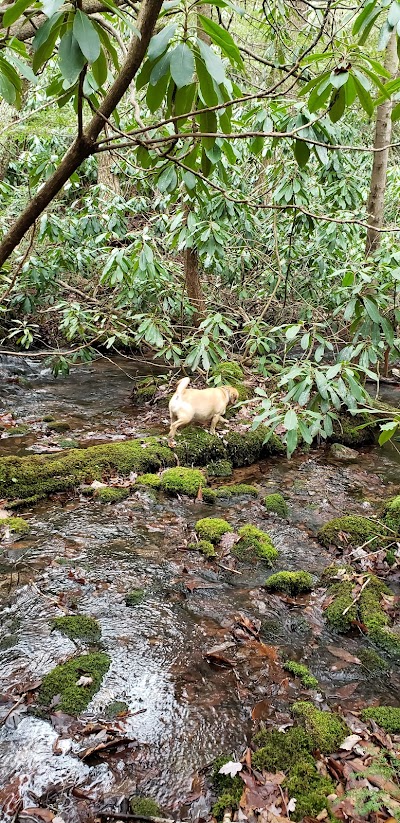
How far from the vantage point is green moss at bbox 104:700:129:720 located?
8.71 ft

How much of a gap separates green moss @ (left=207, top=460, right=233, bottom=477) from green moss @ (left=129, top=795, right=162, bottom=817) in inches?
146

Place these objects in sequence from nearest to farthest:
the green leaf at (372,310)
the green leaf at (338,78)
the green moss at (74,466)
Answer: the green leaf at (338,78)
the green leaf at (372,310)
the green moss at (74,466)

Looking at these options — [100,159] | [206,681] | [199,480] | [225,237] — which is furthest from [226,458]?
[100,159]

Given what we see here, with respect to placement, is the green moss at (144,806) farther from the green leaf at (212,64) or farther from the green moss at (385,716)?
the green leaf at (212,64)

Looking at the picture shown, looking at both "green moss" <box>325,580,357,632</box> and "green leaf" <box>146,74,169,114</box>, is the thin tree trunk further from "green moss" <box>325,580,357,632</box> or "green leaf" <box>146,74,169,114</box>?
"green moss" <box>325,580,357,632</box>

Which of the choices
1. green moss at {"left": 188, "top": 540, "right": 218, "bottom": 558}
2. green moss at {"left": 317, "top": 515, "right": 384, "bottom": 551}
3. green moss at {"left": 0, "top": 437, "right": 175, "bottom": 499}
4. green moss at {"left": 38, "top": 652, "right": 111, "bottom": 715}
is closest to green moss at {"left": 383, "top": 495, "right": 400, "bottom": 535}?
green moss at {"left": 317, "top": 515, "right": 384, "bottom": 551}

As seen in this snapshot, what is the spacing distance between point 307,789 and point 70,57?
2.86m

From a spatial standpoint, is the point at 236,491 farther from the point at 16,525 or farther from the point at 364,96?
A: the point at 364,96

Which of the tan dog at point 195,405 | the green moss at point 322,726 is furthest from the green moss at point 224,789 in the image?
the tan dog at point 195,405

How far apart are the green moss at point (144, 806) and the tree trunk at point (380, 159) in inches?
249

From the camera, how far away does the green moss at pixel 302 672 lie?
294 cm

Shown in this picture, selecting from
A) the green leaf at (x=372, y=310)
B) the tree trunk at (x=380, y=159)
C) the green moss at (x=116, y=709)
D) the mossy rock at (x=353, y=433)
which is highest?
the tree trunk at (x=380, y=159)

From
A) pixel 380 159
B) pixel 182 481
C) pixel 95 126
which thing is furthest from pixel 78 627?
pixel 380 159

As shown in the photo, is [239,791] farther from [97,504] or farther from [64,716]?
[97,504]
